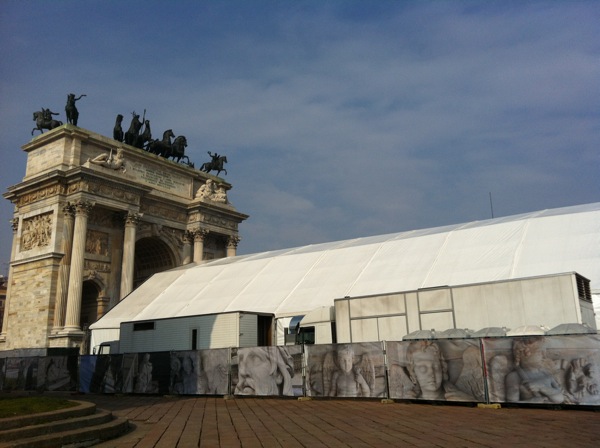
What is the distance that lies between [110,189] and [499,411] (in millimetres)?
35263

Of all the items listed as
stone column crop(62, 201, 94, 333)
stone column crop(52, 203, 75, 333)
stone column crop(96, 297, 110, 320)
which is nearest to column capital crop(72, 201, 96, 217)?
stone column crop(62, 201, 94, 333)

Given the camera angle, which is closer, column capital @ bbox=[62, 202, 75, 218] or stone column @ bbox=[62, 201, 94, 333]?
stone column @ bbox=[62, 201, 94, 333]

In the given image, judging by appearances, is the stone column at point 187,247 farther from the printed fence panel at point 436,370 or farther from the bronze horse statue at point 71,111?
the printed fence panel at point 436,370

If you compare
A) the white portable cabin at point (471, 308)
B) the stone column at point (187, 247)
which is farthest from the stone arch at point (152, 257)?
the white portable cabin at point (471, 308)

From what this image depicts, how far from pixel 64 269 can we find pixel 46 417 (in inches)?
1227

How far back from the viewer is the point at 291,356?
1825 centimetres

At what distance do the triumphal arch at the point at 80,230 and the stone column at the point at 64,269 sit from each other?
68mm

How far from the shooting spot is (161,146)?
166ft

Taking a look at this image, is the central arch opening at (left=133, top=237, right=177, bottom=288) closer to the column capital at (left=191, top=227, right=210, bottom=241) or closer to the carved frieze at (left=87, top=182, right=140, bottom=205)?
the column capital at (left=191, top=227, right=210, bottom=241)

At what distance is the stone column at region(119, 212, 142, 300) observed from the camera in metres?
41.9

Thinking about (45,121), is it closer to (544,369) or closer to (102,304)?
(102,304)

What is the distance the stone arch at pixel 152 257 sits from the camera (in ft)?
159

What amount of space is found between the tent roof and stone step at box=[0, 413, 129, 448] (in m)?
13.7

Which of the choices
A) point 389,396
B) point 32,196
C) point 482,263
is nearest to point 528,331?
point 389,396
